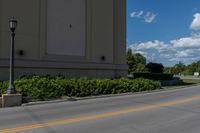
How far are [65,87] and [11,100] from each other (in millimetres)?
4296

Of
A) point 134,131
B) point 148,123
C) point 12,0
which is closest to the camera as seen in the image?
point 134,131

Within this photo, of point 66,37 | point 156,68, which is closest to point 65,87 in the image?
point 66,37

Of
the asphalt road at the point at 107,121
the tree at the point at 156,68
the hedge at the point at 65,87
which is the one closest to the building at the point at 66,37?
the hedge at the point at 65,87

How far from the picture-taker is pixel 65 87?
18547mm

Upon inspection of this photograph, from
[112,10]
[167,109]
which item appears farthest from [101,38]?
[167,109]

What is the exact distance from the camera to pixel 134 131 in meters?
8.65

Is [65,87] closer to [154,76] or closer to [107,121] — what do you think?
[107,121]

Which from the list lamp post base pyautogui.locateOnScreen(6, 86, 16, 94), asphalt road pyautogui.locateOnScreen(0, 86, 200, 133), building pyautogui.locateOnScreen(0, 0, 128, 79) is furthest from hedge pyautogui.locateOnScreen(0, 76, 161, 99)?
asphalt road pyautogui.locateOnScreen(0, 86, 200, 133)

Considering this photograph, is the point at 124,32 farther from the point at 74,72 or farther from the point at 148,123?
the point at 148,123

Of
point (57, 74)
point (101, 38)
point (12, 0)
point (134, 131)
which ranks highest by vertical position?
point (12, 0)

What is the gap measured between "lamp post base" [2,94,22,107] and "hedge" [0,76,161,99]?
1.60 metres

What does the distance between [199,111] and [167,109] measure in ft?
4.45

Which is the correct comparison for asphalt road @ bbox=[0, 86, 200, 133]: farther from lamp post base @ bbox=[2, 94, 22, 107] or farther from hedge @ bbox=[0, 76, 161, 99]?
hedge @ bbox=[0, 76, 161, 99]

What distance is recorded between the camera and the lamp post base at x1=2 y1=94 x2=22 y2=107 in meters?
14.7
